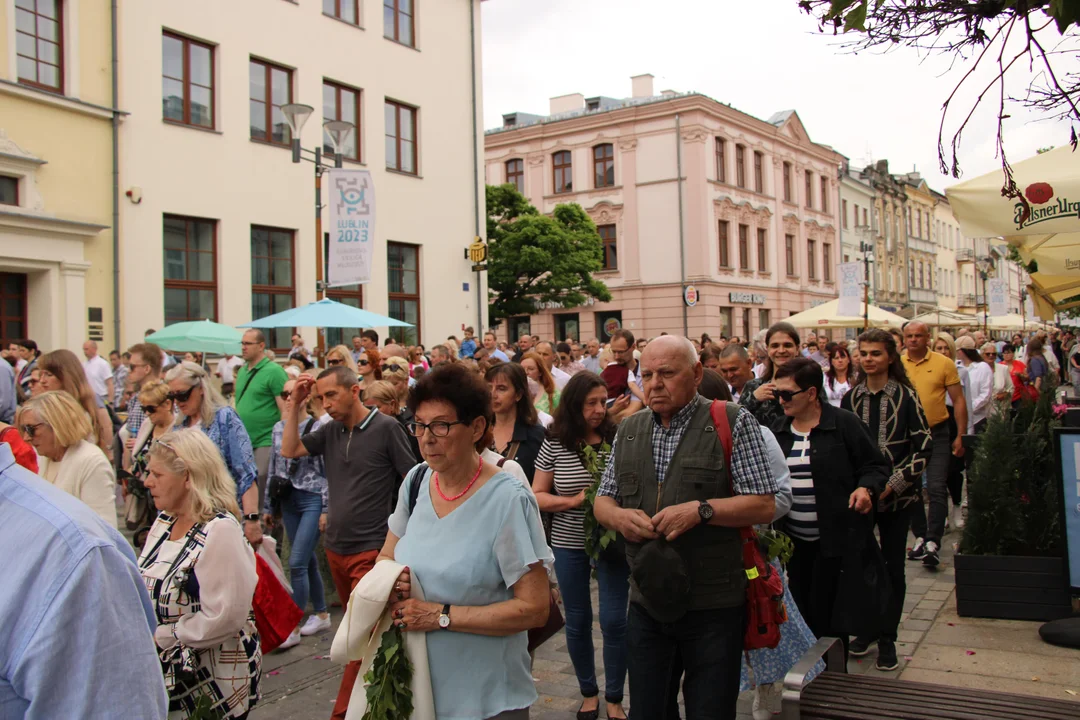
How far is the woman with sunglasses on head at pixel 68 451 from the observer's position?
4734 millimetres

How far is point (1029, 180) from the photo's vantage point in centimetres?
517

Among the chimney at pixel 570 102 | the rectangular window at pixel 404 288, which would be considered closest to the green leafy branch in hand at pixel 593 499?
the rectangular window at pixel 404 288

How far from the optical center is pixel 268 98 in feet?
62.3

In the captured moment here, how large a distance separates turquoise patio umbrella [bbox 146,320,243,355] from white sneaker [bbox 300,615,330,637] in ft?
28.3

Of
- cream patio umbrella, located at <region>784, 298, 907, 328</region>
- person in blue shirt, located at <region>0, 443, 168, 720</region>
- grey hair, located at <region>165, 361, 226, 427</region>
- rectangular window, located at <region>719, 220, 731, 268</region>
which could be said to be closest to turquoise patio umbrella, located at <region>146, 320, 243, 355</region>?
grey hair, located at <region>165, 361, 226, 427</region>

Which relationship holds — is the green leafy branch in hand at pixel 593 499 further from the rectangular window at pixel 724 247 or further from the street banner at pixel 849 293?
the rectangular window at pixel 724 247

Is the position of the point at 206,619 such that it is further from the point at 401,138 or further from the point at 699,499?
the point at 401,138

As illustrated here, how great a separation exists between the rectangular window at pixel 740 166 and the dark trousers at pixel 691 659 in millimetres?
41642

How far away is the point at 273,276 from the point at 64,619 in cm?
1867

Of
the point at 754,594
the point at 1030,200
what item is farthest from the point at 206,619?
the point at 1030,200

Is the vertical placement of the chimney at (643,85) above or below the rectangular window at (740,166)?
above

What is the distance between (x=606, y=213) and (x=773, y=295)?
10304 mm

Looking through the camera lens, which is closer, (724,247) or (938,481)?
(938,481)

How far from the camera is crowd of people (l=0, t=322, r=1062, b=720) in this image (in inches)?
57.6
